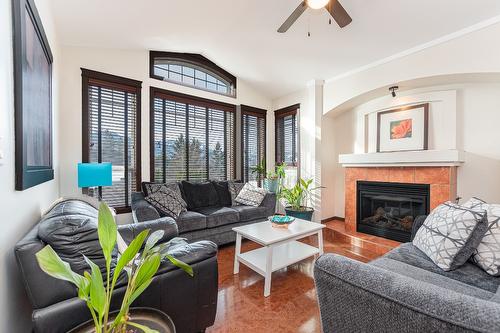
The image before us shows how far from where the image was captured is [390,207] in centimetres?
356

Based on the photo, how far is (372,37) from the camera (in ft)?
9.47

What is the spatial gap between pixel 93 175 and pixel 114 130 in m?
1.03

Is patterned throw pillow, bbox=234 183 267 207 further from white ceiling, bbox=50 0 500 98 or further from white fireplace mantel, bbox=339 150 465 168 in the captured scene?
white ceiling, bbox=50 0 500 98

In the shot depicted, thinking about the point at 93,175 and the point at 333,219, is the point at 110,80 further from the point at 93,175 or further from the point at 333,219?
the point at 333,219

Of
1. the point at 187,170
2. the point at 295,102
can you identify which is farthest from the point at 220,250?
the point at 295,102

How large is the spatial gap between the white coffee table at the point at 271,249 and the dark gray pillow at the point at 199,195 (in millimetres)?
1368

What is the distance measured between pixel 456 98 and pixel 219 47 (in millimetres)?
3465

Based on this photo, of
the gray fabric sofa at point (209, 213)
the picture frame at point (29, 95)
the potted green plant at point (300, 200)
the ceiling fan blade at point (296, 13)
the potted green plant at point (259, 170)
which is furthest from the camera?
the potted green plant at point (259, 170)

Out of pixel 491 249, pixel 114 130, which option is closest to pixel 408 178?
pixel 491 249

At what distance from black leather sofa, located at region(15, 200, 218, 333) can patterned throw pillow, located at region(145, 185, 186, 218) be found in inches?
61.2

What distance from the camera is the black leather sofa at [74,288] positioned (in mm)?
1046

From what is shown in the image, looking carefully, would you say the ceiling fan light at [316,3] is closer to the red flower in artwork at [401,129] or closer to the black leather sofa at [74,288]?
the black leather sofa at [74,288]

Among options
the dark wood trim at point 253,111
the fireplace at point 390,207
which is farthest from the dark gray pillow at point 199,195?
the fireplace at point 390,207

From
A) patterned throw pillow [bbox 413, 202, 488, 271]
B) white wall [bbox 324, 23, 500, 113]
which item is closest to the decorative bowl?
patterned throw pillow [bbox 413, 202, 488, 271]
